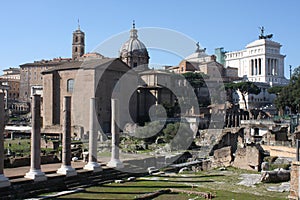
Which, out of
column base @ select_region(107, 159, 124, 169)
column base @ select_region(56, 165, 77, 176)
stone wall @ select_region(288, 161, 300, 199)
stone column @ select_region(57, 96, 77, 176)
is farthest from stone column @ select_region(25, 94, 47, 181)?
stone wall @ select_region(288, 161, 300, 199)

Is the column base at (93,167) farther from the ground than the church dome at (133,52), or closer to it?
closer to it

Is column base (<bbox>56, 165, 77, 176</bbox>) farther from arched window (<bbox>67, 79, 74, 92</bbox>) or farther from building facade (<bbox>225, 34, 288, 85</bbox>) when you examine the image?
building facade (<bbox>225, 34, 288, 85</bbox>)

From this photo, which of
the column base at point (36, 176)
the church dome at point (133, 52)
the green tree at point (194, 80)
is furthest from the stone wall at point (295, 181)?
the church dome at point (133, 52)

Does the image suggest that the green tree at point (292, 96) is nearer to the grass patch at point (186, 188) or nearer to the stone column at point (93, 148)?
the grass patch at point (186, 188)

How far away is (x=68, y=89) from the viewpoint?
3684cm

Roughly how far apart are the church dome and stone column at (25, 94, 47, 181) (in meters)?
37.6

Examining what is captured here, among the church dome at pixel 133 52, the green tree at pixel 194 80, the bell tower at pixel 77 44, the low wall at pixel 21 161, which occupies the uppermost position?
the bell tower at pixel 77 44

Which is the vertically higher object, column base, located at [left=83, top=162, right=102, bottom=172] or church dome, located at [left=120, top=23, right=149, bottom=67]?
church dome, located at [left=120, top=23, right=149, bottom=67]

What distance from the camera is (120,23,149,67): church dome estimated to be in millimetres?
50031

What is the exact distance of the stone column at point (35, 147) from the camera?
1232 centimetres

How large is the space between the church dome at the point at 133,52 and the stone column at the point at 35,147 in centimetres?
3758

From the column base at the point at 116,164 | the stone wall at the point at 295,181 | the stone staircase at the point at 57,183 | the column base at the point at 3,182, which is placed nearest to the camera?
the stone wall at the point at 295,181

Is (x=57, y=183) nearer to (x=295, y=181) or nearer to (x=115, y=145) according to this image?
(x=115, y=145)

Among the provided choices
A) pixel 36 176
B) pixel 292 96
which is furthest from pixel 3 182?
pixel 292 96
